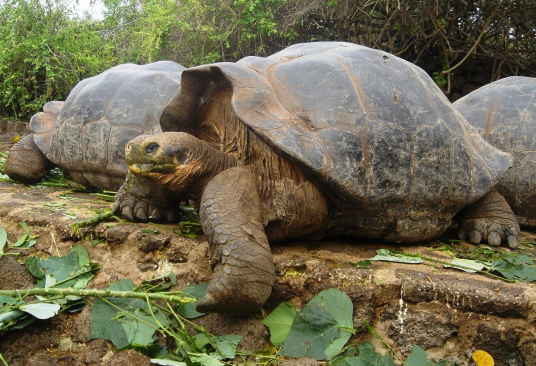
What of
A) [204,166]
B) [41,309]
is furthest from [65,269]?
[204,166]

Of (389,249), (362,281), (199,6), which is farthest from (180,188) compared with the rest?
(199,6)

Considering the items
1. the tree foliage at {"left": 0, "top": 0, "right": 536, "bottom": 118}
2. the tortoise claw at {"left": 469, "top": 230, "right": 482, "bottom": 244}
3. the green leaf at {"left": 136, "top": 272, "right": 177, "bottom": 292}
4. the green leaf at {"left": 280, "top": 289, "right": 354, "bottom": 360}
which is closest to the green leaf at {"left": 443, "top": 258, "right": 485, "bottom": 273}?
the tortoise claw at {"left": 469, "top": 230, "right": 482, "bottom": 244}

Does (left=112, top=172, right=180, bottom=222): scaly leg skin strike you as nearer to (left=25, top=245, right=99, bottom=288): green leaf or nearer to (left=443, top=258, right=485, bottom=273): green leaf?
(left=25, top=245, right=99, bottom=288): green leaf

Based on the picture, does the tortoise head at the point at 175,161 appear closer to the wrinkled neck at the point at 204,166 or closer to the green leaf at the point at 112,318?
the wrinkled neck at the point at 204,166

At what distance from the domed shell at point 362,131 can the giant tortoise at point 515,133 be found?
717mm

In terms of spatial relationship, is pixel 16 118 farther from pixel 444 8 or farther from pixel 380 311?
pixel 380 311

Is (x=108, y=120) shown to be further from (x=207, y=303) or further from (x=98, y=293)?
(x=207, y=303)

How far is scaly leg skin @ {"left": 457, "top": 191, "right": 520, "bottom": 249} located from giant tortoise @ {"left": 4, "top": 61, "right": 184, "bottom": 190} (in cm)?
212

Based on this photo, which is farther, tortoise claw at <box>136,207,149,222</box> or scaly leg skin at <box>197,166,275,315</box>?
tortoise claw at <box>136,207,149,222</box>

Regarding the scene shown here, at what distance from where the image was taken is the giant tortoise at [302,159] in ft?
6.89

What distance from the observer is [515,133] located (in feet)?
11.5

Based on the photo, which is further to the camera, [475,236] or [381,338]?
[475,236]

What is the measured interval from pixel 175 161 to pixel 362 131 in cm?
88

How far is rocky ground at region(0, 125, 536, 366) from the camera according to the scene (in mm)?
2047
